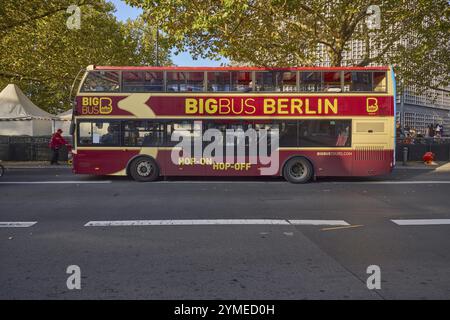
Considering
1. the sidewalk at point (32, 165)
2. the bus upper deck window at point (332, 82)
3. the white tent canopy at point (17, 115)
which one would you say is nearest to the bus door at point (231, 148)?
the bus upper deck window at point (332, 82)

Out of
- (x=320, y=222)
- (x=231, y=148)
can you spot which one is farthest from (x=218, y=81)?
(x=320, y=222)

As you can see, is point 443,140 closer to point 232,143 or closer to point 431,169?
point 431,169

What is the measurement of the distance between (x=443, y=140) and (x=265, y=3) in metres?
11.3

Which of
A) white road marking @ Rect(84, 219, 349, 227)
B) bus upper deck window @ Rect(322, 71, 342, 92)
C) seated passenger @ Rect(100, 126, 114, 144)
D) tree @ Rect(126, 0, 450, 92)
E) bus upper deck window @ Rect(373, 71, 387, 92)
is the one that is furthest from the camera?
tree @ Rect(126, 0, 450, 92)

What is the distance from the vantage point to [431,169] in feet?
65.5

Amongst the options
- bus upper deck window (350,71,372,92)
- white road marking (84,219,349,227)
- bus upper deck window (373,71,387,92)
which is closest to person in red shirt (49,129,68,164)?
bus upper deck window (350,71,372,92)

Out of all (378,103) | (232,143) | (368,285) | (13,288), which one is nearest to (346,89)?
(378,103)

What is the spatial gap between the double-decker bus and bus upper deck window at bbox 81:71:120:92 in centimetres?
3

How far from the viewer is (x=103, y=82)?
49.7 feet

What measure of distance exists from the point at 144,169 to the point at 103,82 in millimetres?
3028

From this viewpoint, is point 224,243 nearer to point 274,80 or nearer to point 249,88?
point 249,88

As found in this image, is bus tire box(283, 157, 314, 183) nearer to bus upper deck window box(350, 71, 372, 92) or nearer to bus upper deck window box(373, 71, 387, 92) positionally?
bus upper deck window box(350, 71, 372, 92)

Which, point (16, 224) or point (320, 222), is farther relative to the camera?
point (320, 222)

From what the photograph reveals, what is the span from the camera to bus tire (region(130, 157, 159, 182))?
15320mm
